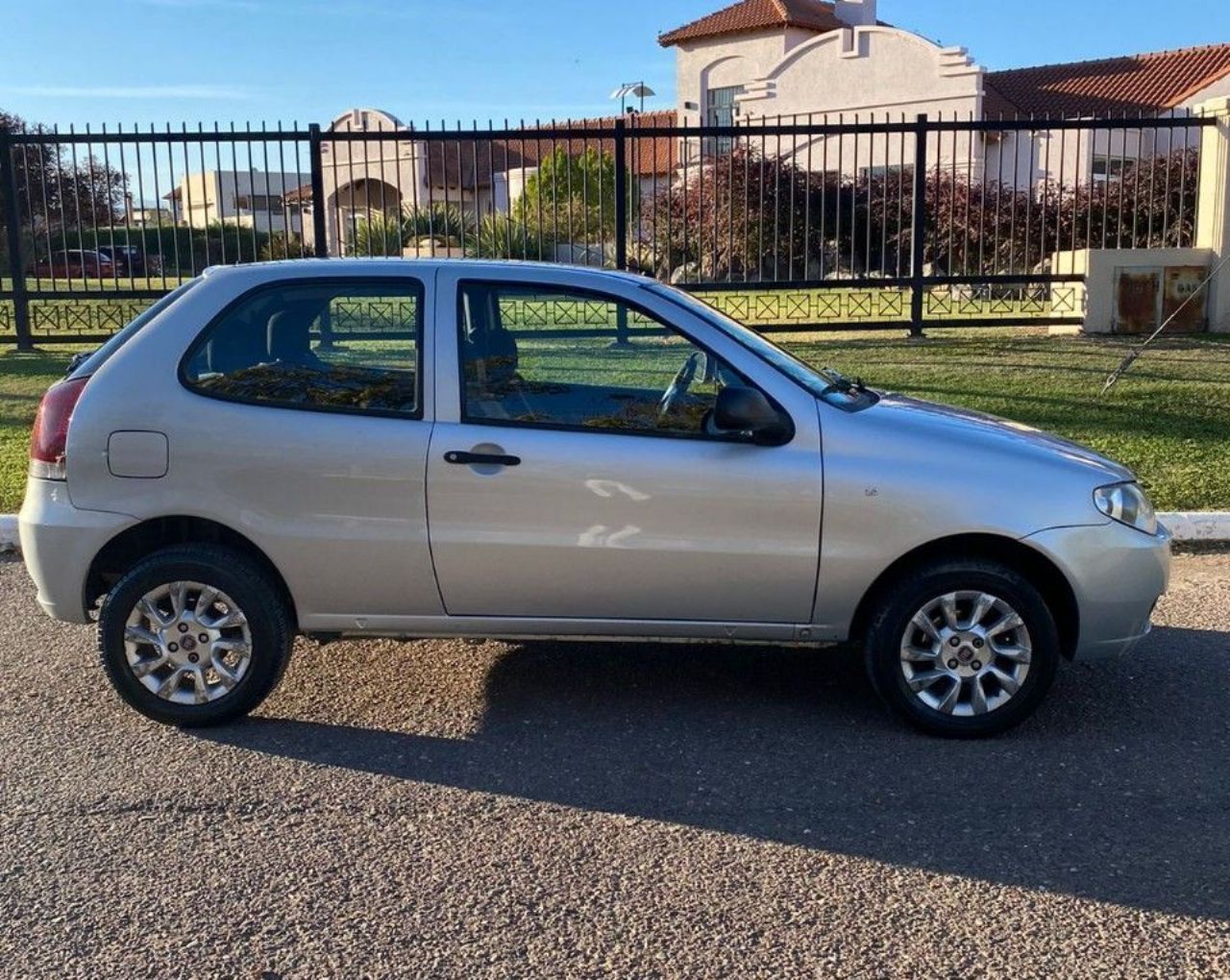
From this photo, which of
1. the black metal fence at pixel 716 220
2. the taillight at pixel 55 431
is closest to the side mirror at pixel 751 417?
the taillight at pixel 55 431

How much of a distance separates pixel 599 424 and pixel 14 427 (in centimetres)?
739

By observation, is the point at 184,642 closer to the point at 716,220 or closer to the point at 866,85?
the point at 716,220

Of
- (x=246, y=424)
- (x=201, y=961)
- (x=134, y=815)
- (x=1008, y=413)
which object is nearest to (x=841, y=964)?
(x=201, y=961)

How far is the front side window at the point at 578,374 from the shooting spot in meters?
4.68

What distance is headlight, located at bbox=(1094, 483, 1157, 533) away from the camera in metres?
4.61

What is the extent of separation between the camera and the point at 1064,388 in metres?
10.7

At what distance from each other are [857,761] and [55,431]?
326 centimetres

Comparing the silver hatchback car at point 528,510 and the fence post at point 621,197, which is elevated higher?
the fence post at point 621,197

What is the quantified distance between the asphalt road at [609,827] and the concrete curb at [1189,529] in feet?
7.04

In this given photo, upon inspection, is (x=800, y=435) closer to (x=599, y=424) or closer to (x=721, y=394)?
(x=721, y=394)

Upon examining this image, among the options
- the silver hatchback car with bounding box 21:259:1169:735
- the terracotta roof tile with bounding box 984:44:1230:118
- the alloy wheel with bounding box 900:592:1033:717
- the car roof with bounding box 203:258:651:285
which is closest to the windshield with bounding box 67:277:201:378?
the silver hatchback car with bounding box 21:259:1169:735

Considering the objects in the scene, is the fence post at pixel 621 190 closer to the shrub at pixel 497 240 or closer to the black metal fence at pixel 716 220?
the black metal fence at pixel 716 220

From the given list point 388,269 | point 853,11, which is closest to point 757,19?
point 853,11

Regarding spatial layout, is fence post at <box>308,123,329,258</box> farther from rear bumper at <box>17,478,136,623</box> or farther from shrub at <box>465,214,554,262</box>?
rear bumper at <box>17,478,136,623</box>
